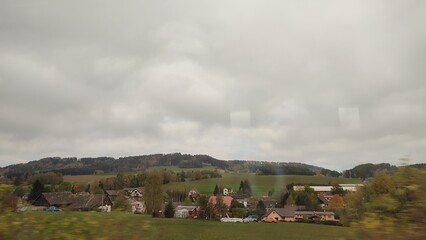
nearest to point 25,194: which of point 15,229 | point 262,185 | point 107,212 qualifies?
point 15,229

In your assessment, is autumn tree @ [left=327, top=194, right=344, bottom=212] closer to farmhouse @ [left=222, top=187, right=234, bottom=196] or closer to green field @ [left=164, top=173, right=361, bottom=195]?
green field @ [left=164, top=173, right=361, bottom=195]

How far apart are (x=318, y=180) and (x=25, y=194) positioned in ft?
197

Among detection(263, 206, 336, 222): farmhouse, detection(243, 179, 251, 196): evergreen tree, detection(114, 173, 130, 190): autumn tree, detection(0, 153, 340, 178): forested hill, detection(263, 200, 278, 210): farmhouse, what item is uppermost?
detection(0, 153, 340, 178): forested hill

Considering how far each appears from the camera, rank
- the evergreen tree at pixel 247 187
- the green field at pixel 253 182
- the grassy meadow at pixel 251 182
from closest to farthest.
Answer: the evergreen tree at pixel 247 187, the grassy meadow at pixel 251 182, the green field at pixel 253 182

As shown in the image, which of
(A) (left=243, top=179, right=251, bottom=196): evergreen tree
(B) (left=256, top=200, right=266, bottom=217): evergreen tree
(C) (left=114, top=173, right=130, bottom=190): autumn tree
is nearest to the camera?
(C) (left=114, top=173, right=130, bottom=190): autumn tree

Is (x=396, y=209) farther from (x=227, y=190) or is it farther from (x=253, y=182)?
(x=253, y=182)

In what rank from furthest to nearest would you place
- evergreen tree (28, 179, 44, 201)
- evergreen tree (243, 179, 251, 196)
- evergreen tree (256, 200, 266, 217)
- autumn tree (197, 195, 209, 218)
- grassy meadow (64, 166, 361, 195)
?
grassy meadow (64, 166, 361, 195), evergreen tree (243, 179, 251, 196), evergreen tree (256, 200, 266, 217), autumn tree (197, 195, 209, 218), evergreen tree (28, 179, 44, 201)

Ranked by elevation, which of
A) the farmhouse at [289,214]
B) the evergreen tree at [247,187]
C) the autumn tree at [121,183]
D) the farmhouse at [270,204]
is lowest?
the farmhouse at [289,214]

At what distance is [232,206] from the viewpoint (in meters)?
61.0

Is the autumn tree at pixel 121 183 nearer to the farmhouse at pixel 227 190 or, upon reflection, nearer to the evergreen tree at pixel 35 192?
the evergreen tree at pixel 35 192

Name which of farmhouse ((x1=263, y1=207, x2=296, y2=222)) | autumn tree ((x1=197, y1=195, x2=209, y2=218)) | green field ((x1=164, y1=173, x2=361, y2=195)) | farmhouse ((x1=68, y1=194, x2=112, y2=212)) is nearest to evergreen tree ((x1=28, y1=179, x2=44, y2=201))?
farmhouse ((x1=68, y1=194, x2=112, y2=212))

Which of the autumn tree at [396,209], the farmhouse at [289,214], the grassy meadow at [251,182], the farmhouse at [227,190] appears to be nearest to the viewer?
the autumn tree at [396,209]

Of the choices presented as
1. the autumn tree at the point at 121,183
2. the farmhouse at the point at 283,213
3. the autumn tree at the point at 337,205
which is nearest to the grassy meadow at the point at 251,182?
the farmhouse at the point at 283,213

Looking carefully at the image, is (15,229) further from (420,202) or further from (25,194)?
(420,202)
